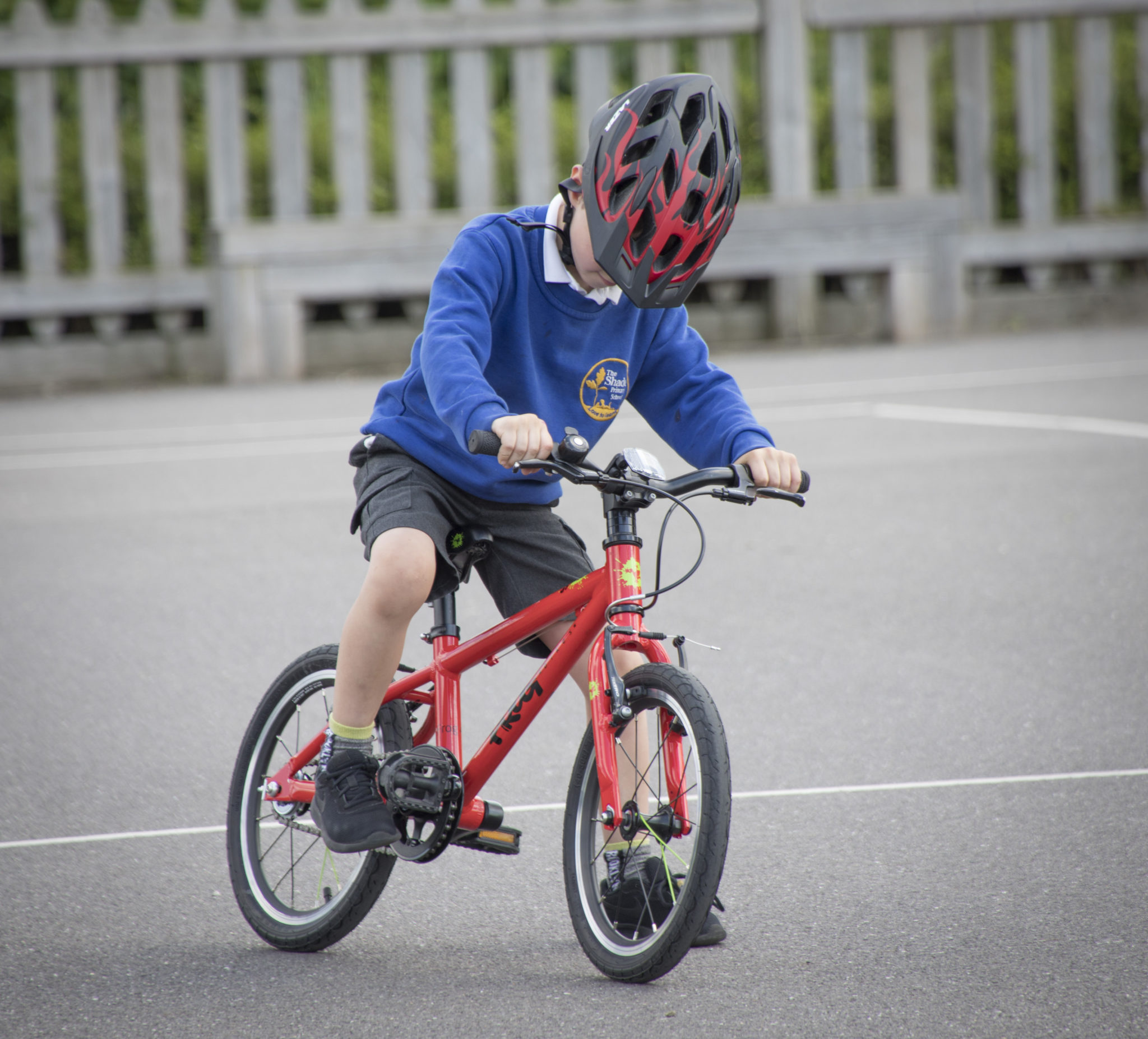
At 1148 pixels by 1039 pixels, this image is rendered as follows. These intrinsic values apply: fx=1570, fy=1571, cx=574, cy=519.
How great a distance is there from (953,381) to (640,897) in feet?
30.4

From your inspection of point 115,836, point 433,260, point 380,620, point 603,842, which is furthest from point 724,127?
point 433,260

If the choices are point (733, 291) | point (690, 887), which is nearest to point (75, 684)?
point (690, 887)

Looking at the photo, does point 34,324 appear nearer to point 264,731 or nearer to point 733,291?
point 733,291

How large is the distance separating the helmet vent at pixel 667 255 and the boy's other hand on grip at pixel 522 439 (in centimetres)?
42

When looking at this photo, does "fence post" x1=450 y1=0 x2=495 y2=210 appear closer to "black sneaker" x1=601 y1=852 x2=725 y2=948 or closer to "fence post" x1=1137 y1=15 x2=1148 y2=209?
"fence post" x1=1137 y1=15 x2=1148 y2=209

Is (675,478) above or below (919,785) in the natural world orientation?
above

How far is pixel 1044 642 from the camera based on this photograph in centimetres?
560

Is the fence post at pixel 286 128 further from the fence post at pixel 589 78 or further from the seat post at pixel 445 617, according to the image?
the seat post at pixel 445 617

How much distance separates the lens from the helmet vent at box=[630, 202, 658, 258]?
9.75ft

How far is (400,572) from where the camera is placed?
313 cm

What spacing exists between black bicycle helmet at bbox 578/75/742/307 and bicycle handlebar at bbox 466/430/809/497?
377mm

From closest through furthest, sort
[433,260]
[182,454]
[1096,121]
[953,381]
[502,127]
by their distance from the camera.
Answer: [182,454] → [953,381] → [433,260] → [1096,121] → [502,127]

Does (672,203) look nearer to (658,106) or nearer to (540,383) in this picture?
(658,106)

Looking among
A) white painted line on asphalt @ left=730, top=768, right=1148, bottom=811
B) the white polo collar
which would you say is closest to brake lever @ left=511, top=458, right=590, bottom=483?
the white polo collar
